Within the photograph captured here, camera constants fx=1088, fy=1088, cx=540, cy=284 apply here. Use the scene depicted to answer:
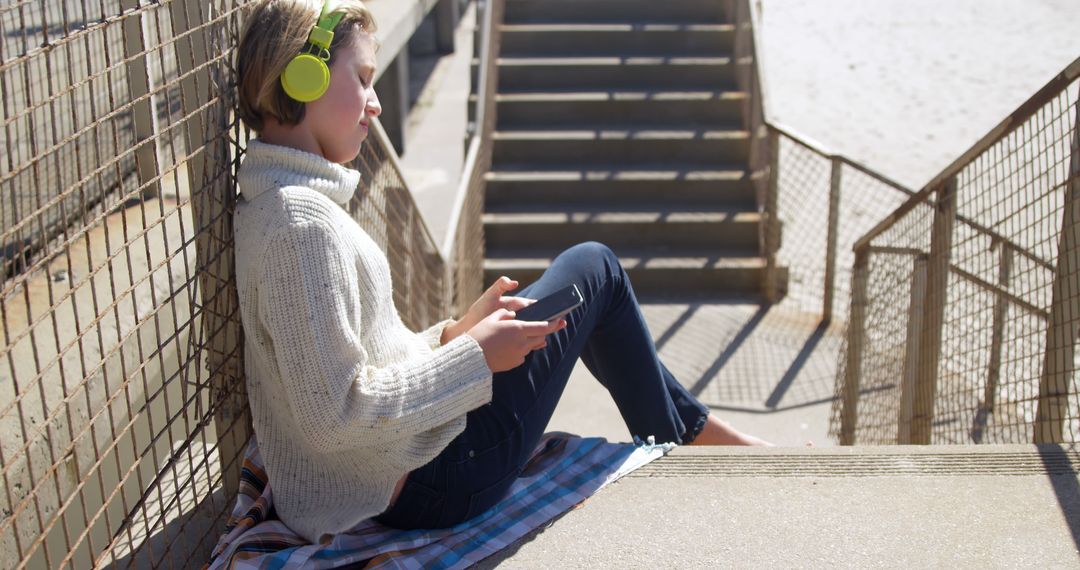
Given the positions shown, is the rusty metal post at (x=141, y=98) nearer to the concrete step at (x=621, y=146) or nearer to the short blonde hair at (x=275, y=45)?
the short blonde hair at (x=275, y=45)

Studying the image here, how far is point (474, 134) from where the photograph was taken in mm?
6820

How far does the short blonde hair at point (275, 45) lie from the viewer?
1876 millimetres

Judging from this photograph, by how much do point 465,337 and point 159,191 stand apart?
58cm

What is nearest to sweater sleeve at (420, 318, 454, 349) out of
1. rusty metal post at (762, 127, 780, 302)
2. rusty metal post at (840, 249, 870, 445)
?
rusty metal post at (840, 249, 870, 445)

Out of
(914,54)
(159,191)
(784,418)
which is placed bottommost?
(784,418)

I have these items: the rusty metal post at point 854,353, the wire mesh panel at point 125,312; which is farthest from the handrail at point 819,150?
the wire mesh panel at point 125,312

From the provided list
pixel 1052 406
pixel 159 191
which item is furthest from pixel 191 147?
pixel 1052 406

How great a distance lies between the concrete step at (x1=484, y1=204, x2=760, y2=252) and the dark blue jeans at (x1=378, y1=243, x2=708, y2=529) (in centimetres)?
478

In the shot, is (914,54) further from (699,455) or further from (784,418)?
(699,455)

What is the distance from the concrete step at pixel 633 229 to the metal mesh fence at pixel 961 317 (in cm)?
212

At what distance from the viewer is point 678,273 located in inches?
283

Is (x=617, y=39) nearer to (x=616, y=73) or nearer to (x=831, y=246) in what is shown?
Answer: (x=616, y=73)

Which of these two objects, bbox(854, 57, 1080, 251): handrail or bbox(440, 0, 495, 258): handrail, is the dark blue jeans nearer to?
bbox(854, 57, 1080, 251): handrail

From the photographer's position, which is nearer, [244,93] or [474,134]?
[244,93]
